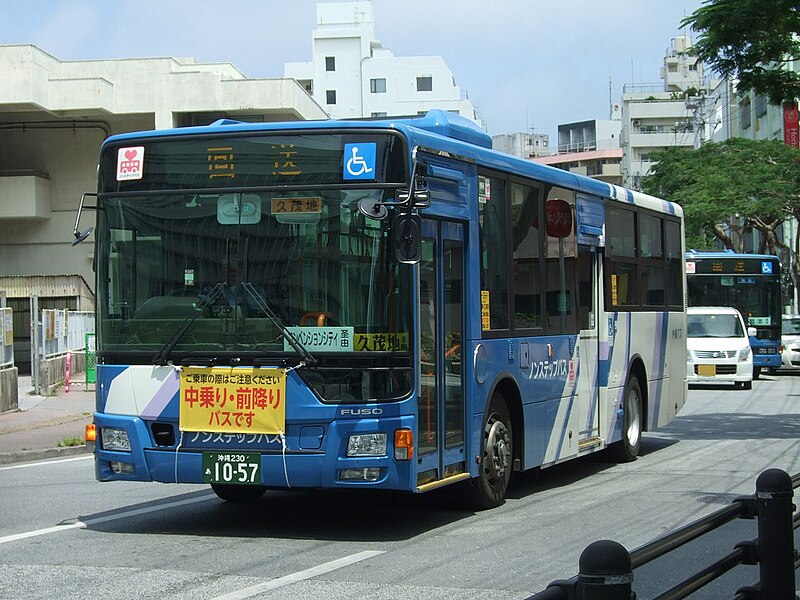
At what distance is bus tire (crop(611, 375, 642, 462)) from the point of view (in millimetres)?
14766

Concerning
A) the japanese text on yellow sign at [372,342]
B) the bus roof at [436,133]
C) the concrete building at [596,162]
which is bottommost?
the japanese text on yellow sign at [372,342]

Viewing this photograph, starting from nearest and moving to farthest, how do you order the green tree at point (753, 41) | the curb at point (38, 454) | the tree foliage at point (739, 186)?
the curb at point (38, 454) → the green tree at point (753, 41) → the tree foliage at point (739, 186)

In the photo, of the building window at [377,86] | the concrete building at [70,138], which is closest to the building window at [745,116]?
the building window at [377,86]

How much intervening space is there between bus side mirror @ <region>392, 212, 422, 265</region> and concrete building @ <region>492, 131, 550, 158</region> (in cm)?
11541

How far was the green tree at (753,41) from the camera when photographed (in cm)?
1723

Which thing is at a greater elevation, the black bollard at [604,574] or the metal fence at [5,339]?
the metal fence at [5,339]

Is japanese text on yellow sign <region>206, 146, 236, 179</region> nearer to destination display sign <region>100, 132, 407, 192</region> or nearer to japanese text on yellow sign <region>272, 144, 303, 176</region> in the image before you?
destination display sign <region>100, 132, 407, 192</region>

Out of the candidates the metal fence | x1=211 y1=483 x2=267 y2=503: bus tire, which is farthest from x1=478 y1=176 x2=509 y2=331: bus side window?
the metal fence

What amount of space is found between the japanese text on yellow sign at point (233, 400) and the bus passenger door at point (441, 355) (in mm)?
1071

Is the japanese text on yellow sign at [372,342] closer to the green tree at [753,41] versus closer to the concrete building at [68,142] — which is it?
the green tree at [753,41]

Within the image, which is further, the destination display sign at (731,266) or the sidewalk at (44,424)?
the destination display sign at (731,266)

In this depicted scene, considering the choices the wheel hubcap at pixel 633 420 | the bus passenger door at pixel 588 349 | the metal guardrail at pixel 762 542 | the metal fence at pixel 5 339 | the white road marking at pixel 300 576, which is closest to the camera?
the metal guardrail at pixel 762 542

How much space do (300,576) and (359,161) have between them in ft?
10.1

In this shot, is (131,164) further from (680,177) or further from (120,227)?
(680,177)
